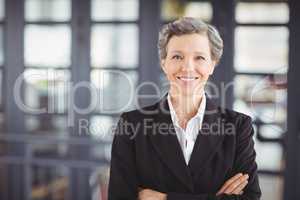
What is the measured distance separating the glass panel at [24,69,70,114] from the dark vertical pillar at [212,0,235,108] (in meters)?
0.94

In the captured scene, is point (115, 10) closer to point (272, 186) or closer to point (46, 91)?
point (46, 91)

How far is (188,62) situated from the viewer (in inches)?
60.4

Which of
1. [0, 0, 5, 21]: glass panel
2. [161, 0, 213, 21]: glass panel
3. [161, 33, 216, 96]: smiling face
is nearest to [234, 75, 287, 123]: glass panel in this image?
[161, 0, 213, 21]: glass panel

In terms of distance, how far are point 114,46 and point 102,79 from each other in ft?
0.75

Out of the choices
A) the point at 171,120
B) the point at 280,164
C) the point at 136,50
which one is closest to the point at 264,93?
the point at 280,164

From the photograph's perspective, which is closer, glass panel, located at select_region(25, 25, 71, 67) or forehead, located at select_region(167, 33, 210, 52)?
forehead, located at select_region(167, 33, 210, 52)

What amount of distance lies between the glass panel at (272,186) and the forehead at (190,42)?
1.32 metres

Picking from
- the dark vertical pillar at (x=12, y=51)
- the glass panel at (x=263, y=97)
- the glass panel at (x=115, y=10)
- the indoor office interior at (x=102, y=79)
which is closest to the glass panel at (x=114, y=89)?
the indoor office interior at (x=102, y=79)

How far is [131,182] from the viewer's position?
1.59 metres

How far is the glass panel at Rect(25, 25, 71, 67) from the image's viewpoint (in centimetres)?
285

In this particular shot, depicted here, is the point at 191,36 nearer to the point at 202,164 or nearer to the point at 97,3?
the point at 202,164

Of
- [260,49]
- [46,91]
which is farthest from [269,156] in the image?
[46,91]

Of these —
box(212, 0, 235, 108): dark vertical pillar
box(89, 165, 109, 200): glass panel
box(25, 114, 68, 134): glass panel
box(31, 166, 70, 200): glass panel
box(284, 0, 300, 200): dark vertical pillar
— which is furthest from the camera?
box(31, 166, 70, 200): glass panel

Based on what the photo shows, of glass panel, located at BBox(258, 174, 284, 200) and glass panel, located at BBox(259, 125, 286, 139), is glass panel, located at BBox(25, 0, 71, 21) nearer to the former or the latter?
glass panel, located at BBox(259, 125, 286, 139)
